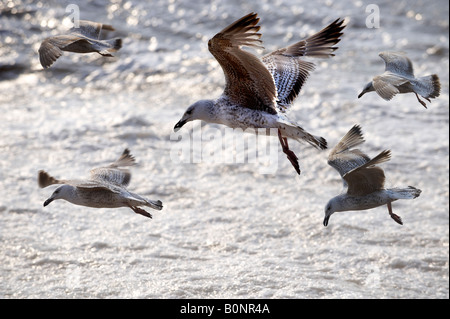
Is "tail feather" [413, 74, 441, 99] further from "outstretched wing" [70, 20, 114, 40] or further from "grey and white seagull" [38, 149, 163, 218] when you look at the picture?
"outstretched wing" [70, 20, 114, 40]

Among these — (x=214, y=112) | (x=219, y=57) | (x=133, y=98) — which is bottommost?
(x=133, y=98)

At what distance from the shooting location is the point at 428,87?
4070 mm

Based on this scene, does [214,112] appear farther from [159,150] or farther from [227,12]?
[227,12]

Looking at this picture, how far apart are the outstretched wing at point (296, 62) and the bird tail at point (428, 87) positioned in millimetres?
802

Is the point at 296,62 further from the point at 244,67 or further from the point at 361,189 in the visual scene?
the point at 361,189

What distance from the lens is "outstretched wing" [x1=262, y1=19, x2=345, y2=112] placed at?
485cm

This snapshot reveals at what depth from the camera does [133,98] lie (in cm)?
892

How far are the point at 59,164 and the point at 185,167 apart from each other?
124 cm

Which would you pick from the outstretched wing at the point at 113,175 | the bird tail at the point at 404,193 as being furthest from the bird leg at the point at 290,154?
the outstretched wing at the point at 113,175

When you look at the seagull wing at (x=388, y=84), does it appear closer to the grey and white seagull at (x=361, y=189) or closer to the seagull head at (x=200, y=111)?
the grey and white seagull at (x=361, y=189)

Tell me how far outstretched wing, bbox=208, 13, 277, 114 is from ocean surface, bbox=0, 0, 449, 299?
149 cm

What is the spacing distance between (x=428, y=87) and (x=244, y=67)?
3.44ft

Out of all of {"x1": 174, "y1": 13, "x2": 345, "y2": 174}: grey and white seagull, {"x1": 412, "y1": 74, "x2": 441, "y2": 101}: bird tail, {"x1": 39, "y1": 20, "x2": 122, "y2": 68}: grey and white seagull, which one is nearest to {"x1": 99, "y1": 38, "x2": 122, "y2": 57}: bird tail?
{"x1": 39, "y1": 20, "x2": 122, "y2": 68}: grey and white seagull

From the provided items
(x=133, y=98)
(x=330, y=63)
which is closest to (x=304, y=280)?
(x=133, y=98)
